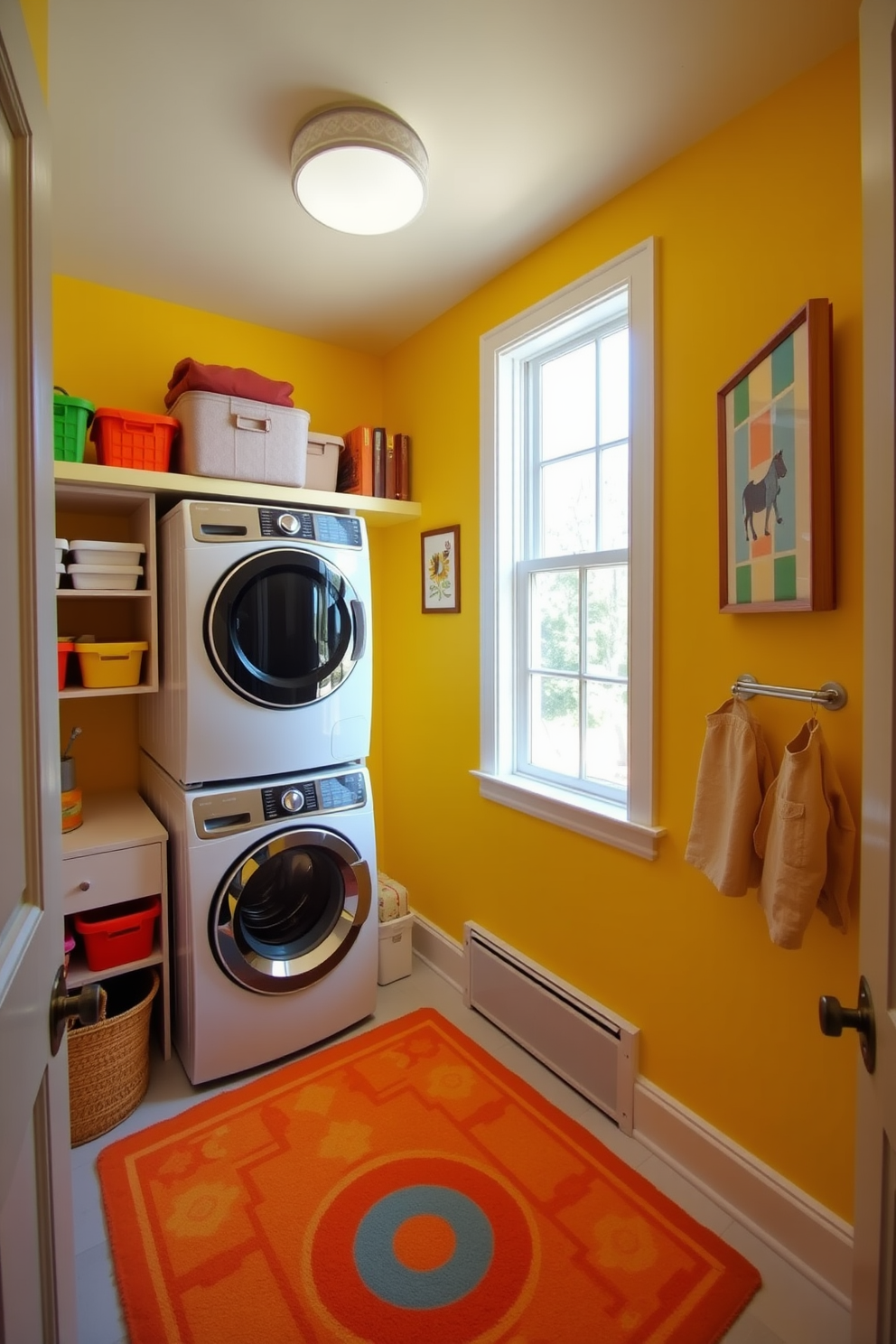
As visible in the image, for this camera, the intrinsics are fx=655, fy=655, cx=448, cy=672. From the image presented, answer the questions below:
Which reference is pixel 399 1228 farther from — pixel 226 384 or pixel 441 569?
pixel 226 384

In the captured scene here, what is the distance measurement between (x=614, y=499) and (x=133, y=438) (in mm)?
1473

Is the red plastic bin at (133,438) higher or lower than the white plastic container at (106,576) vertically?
higher

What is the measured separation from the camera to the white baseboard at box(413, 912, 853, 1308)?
53.3 inches

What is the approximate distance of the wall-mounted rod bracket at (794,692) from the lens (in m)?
1.30

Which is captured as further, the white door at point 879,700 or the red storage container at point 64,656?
the red storage container at point 64,656

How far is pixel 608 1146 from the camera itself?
5.72 ft

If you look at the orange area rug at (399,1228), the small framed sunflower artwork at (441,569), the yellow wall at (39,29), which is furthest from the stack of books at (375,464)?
the orange area rug at (399,1228)

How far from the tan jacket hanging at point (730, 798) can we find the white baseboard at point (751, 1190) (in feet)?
2.23

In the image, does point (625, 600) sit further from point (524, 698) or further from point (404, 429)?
point (404, 429)

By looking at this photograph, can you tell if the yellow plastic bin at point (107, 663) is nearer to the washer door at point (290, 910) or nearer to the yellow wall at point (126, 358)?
the yellow wall at point (126, 358)

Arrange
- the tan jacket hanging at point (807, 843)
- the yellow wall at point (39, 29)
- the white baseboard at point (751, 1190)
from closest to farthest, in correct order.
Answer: the yellow wall at point (39, 29) < the tan jacket hanging at point (807, 843) < the white baseboard at point (751, 1190)

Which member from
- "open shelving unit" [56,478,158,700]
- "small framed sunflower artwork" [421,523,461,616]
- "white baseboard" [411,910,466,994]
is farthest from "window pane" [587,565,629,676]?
"open shelving unit" [56,478,158,700]

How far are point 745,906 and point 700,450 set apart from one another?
1.09m

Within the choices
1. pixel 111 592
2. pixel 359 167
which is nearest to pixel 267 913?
pixel 111 592
